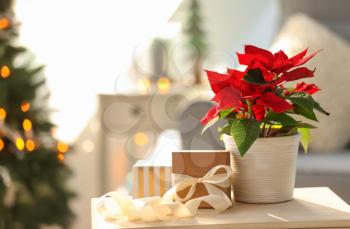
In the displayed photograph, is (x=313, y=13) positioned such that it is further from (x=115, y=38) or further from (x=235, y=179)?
(x=235, y=179)

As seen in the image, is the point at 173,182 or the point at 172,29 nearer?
the point at 173,182

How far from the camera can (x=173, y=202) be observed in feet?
4.39

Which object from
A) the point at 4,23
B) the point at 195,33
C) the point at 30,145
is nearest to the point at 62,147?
the point at 30,145

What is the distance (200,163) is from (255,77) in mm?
210

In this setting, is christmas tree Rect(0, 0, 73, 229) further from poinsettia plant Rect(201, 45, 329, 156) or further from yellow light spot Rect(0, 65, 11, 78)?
poinsettia plant Rect(201, 45, 329, 156)

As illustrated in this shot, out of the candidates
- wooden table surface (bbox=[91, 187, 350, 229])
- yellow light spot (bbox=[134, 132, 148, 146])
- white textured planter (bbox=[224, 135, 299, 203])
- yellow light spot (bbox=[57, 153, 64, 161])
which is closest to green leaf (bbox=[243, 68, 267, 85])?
white textured planter (bbox=[224, 135, 299, 203])

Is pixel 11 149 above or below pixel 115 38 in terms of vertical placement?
below

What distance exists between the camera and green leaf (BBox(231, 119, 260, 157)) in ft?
4.29

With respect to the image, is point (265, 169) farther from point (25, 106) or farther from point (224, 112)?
point (25, 106)

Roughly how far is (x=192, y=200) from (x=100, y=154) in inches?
81.1

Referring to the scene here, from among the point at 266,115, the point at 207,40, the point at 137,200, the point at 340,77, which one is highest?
the point at 207,40

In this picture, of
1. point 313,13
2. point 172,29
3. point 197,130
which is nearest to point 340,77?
point 313,13

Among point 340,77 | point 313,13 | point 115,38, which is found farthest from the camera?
point 115,38

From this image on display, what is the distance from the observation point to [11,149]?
264 cm
